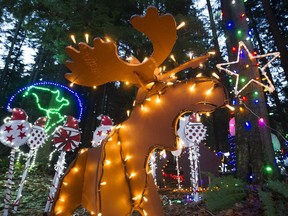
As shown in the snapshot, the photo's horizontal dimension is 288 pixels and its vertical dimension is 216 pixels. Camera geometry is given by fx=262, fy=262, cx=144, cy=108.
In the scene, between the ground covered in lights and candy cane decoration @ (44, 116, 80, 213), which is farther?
candy cane decoration @ (44, 116, 80, 213)

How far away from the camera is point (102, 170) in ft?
8.38

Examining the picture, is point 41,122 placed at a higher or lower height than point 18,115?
higher

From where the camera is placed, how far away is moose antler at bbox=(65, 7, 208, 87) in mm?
2861

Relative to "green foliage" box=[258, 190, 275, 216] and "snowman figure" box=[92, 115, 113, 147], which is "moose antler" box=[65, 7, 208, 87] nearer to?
"green foliage" box=[258, 190, 275, 216]

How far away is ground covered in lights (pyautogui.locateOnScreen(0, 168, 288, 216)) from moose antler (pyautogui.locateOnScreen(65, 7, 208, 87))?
269 cm

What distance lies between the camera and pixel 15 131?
6.21 meters

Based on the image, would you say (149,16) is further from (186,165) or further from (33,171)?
(33,171)

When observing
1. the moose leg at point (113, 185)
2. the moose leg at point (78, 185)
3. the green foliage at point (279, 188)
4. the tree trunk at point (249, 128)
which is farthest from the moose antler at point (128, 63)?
the tree trunk at point (249, 128)

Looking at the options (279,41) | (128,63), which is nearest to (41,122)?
(128,63)

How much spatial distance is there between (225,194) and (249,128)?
5.48ft

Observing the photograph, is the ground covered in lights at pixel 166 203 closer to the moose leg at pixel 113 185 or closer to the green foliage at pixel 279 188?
the green foliage at pixel 279 188

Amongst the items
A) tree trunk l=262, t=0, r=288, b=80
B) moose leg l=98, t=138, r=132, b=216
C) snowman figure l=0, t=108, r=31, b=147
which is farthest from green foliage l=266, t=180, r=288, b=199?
tree trunk l=262, t=0, r=288, b=80

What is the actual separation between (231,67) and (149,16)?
4.14 metres

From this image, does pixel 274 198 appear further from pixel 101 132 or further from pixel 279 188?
pixel 101 132
